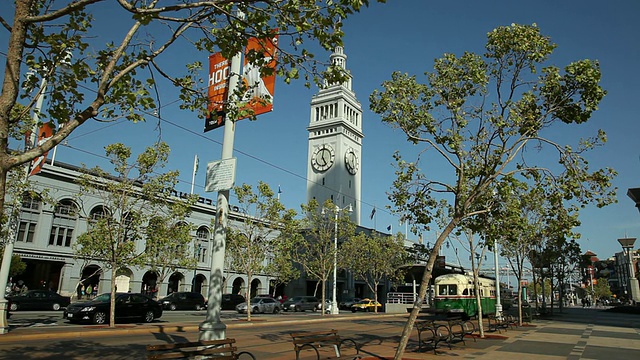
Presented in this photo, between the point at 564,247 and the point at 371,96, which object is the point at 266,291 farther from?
the point at 371,96

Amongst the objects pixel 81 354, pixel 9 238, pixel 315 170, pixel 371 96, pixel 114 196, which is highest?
pixel 315 170

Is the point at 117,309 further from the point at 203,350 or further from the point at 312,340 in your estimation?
the point at 203,350

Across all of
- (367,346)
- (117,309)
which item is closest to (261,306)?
(117,309)

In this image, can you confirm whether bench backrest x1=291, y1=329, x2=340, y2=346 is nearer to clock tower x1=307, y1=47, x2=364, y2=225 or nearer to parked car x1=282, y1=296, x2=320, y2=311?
parked car x1=282, y1=296, x2=320, y2=311

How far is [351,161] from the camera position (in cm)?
9812

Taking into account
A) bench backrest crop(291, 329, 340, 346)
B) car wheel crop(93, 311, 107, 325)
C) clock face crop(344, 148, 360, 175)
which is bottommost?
car wheel crop(93, 311, 107, 325)

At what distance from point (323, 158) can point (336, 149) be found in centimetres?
375

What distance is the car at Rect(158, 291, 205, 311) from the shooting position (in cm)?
3806

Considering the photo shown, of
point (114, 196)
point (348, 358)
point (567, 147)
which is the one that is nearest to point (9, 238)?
point (114, 196)

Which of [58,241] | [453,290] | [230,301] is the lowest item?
[230,301]

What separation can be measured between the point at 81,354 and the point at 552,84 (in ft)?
48.3

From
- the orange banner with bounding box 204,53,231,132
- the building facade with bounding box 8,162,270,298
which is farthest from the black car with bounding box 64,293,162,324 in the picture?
the orange banner with bounding box 204,53,231,132

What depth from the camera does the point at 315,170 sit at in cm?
9775

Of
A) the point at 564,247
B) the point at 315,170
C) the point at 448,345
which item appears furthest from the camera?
the point at 315,170
